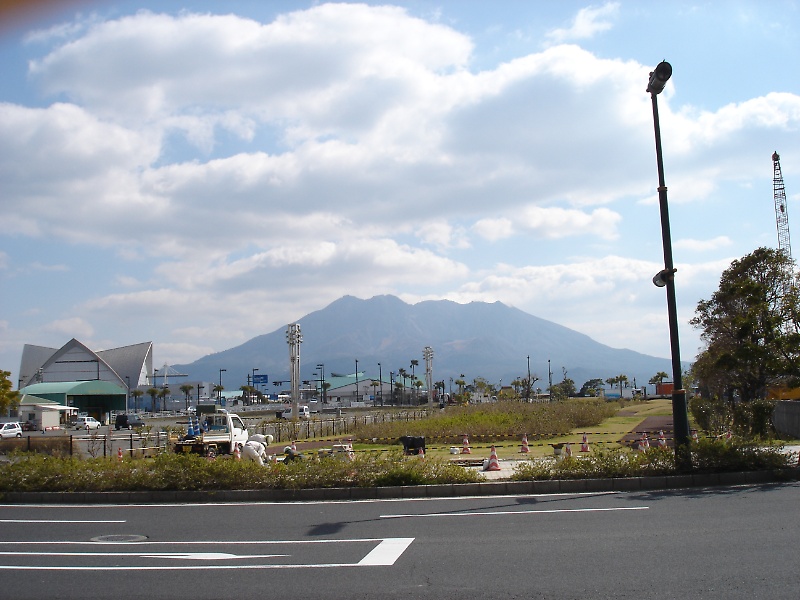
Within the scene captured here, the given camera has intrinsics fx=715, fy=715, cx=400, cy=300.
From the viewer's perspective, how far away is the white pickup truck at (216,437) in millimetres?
22234

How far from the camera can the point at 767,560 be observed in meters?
7.50

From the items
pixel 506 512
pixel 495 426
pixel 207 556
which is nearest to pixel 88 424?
pixel 495 426

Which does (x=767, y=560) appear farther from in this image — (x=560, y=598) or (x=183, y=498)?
(x=183, y=498)

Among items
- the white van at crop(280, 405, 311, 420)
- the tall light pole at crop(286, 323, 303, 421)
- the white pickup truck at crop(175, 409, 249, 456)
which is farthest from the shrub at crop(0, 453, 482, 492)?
the tall light pole at crop(286, 323, 303, 421)

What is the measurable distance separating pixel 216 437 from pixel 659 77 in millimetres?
17337

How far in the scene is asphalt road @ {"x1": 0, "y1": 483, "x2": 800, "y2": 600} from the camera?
6902 mm

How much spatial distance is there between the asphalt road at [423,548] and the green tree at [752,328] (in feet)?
39.1

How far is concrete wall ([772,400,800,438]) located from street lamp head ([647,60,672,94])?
46.6 feet

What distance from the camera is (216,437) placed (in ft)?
78.0

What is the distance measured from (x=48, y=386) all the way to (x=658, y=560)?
10635 cm

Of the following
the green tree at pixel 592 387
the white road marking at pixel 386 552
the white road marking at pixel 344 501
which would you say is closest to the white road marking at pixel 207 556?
the white road marking at pixel 386 552

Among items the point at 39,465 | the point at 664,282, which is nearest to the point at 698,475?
the point at 664,282

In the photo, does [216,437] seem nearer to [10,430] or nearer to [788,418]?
[788,418]

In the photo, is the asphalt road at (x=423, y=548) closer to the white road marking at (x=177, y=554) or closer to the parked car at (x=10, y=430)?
the white road marking at (x=177, y=554)
